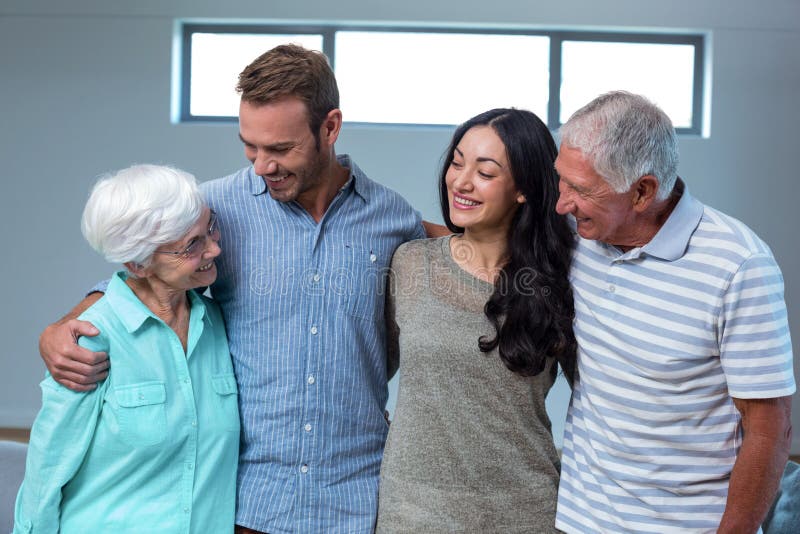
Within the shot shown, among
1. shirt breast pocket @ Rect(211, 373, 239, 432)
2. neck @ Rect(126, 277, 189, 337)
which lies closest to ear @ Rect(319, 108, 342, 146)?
neck @ Rect(126, 277, 189, 337)

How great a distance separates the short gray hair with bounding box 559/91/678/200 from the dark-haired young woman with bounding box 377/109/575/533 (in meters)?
0.24

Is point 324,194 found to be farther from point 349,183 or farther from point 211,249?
point 211,249

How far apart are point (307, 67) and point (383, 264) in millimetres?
502

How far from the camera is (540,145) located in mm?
1972

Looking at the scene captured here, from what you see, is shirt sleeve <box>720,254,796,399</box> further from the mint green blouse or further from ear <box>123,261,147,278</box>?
ear <box>123,261,147,278</box>

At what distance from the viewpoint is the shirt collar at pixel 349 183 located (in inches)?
82.7

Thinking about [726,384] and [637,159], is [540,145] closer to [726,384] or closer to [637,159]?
[637,159]

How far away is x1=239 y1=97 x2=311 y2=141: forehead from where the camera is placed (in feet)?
6.48

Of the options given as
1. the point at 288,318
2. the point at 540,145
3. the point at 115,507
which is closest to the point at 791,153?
the point at 540,145

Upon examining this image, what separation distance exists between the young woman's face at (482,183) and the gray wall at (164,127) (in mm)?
3879

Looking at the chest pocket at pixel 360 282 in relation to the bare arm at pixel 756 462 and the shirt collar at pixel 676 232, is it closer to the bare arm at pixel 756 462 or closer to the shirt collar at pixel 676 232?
the shirt collar at pixel 676 232

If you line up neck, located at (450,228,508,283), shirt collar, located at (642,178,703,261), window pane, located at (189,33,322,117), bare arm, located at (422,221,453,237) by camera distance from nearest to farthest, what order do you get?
shirt collar, located at (642,178,703,261), neck, located at (450,228,508,283), bare arm, located at (422,221,453,237), window pane, located at (189,33,322,117)

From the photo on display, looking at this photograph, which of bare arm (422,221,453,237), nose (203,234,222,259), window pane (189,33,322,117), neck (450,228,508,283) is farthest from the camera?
window pane (189,33,322,117)

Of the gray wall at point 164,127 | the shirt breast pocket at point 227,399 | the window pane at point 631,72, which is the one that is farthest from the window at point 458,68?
the shirt breast pocket at point 227,399
